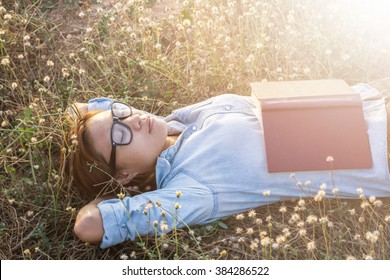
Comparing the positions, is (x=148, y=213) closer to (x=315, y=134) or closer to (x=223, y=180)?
(x=223, y=180)

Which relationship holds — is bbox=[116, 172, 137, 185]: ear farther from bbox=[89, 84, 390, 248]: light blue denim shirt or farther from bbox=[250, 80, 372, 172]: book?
bbox=[250, 80, 372, 172]: book

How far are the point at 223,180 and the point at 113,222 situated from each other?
59 cm

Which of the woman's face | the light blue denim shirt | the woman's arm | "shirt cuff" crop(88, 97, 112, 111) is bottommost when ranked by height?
the woman's arm

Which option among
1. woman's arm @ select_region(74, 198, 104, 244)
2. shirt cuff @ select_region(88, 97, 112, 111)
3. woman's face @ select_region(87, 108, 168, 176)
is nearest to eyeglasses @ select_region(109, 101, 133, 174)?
woman's face @ select_region(87, 108, 168, 176)

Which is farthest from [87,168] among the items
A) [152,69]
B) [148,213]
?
[152,69]

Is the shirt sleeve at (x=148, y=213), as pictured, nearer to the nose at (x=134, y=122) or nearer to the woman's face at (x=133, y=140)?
the woman's face at (x=133, y=140)

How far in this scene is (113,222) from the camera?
10.2ft

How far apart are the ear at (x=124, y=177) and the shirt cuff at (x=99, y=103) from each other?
0.51m

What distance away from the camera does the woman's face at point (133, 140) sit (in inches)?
130

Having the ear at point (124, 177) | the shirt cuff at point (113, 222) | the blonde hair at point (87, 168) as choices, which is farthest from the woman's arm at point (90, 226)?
the ear at point (124, 177)

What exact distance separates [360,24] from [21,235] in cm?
265

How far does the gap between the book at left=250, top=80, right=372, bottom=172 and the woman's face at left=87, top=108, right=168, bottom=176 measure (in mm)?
581

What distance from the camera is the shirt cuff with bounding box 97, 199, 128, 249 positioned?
3092 mm

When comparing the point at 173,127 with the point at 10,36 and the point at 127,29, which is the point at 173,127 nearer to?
the point at 127,29
